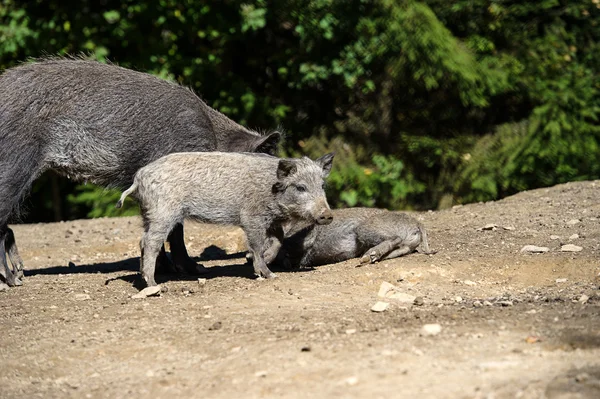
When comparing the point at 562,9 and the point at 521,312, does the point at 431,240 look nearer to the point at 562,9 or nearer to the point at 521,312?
the point at 521,312

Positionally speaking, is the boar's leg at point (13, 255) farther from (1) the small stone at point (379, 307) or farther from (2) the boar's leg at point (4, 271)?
(1) the small stone at point (379, 307)

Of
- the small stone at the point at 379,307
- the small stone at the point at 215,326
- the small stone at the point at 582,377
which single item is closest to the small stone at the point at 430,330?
the small stone at the point at 379,307

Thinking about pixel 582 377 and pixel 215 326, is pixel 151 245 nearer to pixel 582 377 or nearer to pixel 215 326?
pixel 215 326

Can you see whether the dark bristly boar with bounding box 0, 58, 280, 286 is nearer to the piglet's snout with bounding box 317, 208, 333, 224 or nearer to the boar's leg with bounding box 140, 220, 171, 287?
the boar's leg with bounding box 140, 220, 171, 287

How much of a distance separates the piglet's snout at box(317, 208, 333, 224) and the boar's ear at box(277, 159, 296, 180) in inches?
16.1

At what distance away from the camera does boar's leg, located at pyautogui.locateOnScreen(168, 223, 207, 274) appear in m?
7.75

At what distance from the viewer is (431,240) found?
804 cm

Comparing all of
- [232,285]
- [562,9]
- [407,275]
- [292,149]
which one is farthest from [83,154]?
[562,9]

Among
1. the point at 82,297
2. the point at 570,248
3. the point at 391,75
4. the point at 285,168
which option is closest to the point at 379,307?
the point at 285,168

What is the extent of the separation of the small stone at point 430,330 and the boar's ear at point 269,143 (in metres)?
3.31

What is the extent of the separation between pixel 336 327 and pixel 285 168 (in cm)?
205

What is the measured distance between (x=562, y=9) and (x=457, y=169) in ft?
8.47

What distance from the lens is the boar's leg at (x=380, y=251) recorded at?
723cm

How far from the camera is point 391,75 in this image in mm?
12273
